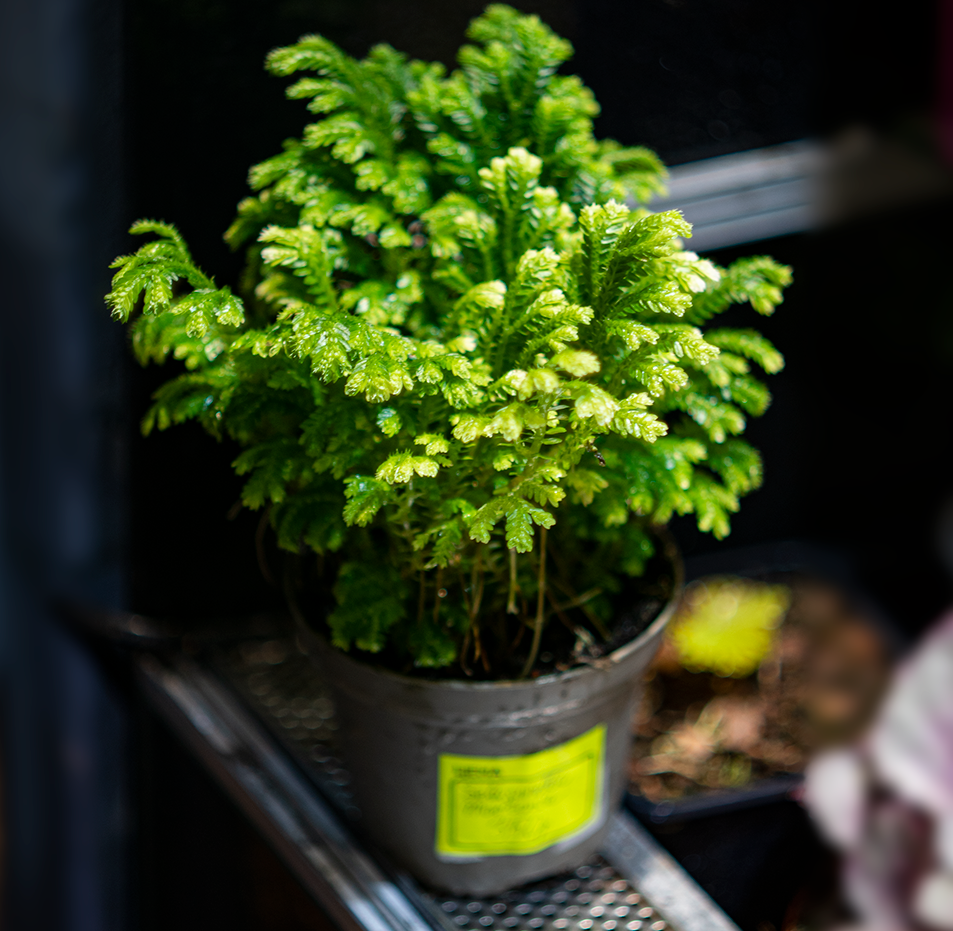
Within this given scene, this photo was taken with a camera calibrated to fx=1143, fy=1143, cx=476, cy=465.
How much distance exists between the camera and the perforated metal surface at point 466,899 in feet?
3.13

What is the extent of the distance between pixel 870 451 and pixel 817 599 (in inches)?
20.0

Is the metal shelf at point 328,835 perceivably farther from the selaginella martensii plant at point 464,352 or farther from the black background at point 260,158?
the selaginella martensii plant at point 464,352

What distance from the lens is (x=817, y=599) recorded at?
1.50 m

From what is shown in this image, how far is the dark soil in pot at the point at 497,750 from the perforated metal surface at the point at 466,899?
0.02 m

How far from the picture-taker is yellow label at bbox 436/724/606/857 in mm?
893

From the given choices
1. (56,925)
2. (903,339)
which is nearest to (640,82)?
(903,339)

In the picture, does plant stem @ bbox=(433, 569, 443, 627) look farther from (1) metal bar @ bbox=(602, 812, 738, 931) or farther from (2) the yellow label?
(1) metal bar @ bbox=(602, 812, 738, 931)

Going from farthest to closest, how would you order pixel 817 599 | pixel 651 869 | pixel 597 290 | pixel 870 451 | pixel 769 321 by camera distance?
pixel 870 451 → pixel 817 599 → pixel 769 321 → pixel 651 869 → pixel 597 290

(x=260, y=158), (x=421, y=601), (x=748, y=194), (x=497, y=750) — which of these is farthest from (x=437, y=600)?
(x=748, y=194)

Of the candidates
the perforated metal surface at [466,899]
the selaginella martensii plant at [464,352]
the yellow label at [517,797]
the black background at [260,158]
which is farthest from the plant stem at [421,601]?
the black background at [260,158]

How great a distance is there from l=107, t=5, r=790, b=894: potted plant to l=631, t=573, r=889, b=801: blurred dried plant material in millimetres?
202

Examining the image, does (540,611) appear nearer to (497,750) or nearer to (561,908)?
(497,750)

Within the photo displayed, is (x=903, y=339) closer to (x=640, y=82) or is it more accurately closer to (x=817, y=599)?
(x=817, y=599)

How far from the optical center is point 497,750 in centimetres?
88
